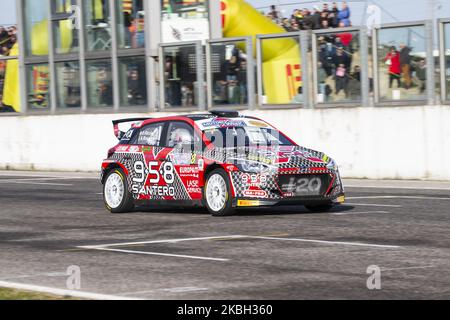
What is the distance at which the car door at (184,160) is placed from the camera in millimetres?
16375

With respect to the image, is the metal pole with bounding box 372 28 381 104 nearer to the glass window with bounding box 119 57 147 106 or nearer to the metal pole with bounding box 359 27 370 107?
the metal pole with bounding box 359 27 370 107

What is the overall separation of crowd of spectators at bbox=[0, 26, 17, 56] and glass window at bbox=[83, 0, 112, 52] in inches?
136

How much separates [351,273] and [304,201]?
536cm

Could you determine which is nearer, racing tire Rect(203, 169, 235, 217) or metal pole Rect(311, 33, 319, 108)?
racing tire Rect(203, 169, 235, 217)

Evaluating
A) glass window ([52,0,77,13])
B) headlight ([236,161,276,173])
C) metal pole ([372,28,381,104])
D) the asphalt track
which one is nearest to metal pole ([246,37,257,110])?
metal pole ([372,28,381,104])

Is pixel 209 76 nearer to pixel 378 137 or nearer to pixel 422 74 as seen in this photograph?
pixel 378 137

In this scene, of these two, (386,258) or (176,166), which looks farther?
(176,166)

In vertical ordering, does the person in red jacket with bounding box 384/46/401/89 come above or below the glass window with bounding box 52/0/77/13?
below

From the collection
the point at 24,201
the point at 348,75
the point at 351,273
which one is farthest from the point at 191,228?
the point at 348,75

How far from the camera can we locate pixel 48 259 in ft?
39.6

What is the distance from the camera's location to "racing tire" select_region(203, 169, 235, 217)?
52.0 feet

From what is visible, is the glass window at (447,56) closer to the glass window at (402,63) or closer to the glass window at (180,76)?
the glass window at (402,63)

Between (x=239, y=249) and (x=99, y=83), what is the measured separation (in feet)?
59.0

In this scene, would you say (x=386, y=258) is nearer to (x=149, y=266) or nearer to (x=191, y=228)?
(x=149, y=266)
